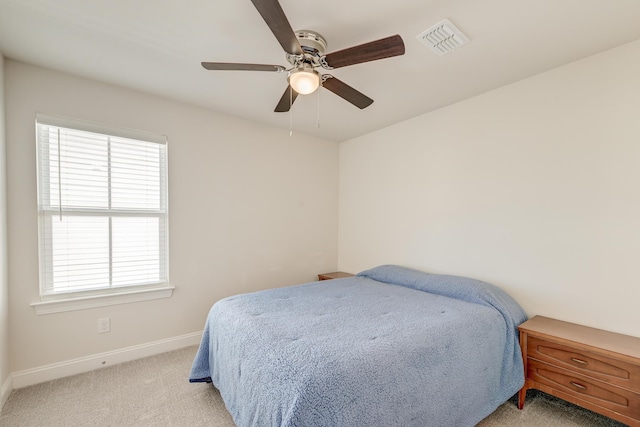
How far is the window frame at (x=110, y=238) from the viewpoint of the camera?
215 centimetres

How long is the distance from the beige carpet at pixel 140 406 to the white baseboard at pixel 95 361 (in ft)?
0.19

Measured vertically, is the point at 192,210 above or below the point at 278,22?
below

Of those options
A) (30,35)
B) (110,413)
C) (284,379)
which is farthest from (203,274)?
(30,35)

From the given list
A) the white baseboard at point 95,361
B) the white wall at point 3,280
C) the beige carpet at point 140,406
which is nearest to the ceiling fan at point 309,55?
the white wall at point 3,280

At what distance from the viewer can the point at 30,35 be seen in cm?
177

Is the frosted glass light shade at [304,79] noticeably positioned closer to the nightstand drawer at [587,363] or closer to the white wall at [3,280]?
the white wall at [3,280]

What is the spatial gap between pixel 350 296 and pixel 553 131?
2.03 metres

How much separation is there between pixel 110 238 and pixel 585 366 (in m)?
3.61

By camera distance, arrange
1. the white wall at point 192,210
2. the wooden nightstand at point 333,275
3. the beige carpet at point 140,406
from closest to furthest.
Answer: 1. the beige carpet at point 140,406
2. the white wall at point 192,210
3. the wooden nightstand at point 333,275

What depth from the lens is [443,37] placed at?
5.67 ft

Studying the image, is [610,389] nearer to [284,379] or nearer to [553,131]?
[553,131]

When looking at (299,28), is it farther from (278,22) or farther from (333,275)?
(333,275)

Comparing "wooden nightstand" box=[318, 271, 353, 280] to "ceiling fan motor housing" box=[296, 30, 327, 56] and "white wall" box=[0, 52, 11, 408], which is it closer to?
"ceiling fan motor housing" box=[296, 30, 327, 56]

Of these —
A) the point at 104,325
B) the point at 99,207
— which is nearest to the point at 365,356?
the point at 104,325
